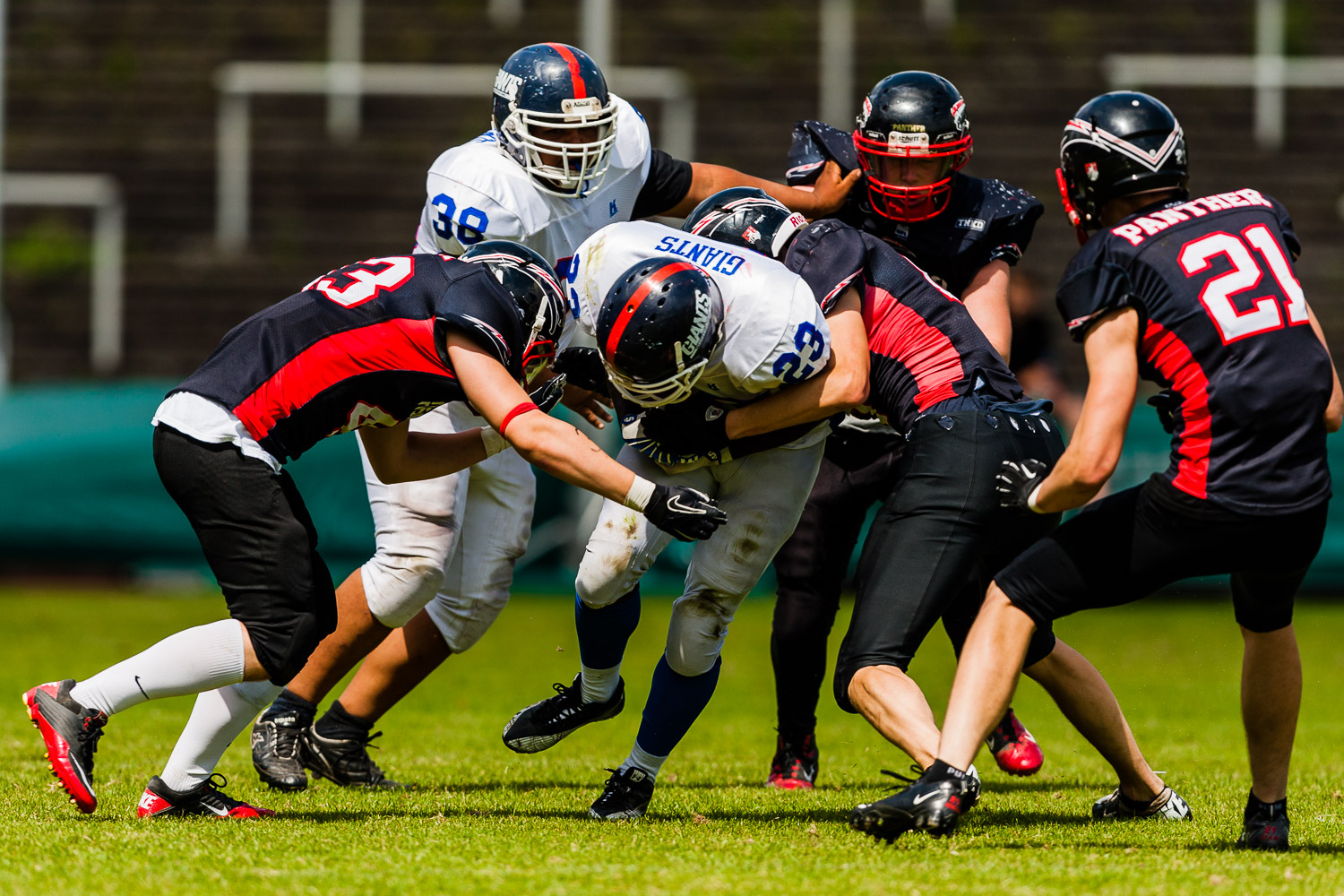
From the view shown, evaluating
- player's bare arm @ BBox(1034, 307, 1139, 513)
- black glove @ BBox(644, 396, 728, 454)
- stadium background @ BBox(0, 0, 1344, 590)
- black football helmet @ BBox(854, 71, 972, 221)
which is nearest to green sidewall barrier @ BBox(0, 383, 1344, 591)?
stadium background @ BBox(0, 0, 1344, 590)

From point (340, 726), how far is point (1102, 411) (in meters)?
2.77

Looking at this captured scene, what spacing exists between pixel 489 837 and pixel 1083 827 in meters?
1.66

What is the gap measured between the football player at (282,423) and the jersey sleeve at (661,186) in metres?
1.31

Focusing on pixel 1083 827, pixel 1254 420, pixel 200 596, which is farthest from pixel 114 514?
pixel 1254 420

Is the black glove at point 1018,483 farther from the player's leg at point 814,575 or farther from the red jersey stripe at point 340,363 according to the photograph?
the red jersey stripe at point 340,363

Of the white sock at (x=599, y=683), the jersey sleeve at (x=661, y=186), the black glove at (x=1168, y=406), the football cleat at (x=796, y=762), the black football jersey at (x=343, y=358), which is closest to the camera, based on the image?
the black glove at (x=1168, y=406)

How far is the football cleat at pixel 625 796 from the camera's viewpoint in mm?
4625

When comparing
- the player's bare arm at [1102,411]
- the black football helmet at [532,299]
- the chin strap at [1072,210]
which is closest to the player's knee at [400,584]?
the black football helmet at [532,299]

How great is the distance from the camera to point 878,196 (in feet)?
16.8

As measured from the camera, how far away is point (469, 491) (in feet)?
17.7

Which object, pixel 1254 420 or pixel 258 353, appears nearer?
pixel 1254 420

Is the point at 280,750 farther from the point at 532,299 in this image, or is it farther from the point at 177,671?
the point at 532,299

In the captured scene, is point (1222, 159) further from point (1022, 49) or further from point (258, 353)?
point (258, 353)

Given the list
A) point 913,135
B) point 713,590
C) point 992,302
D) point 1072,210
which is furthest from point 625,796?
point 913,135
